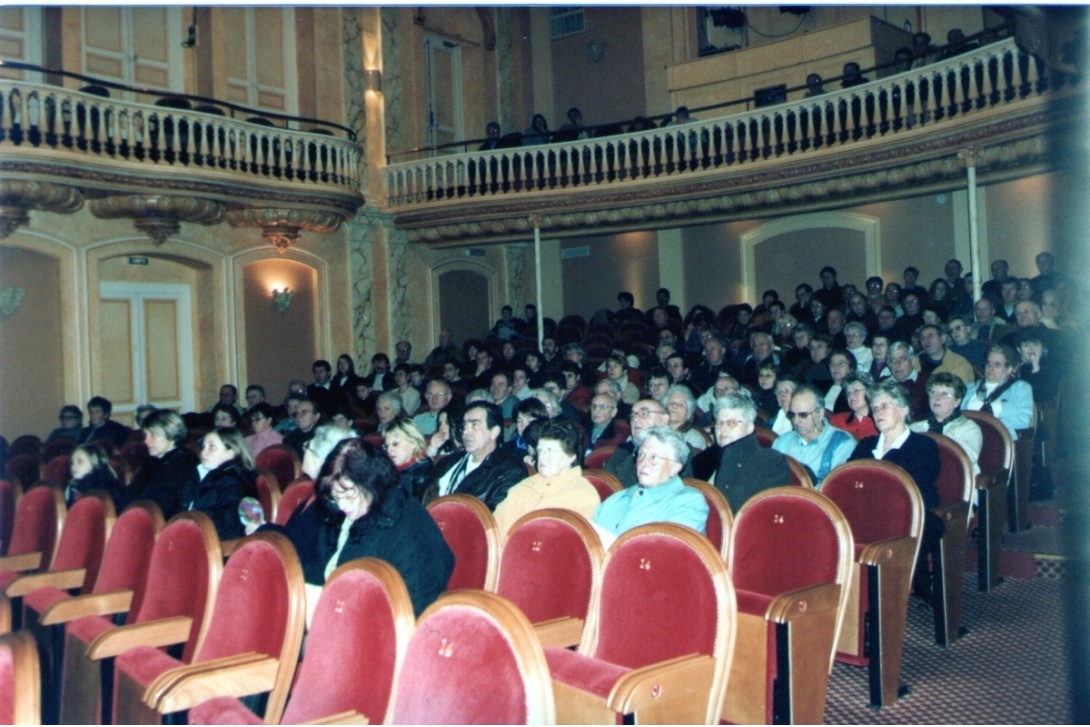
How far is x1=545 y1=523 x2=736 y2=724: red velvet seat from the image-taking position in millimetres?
1735

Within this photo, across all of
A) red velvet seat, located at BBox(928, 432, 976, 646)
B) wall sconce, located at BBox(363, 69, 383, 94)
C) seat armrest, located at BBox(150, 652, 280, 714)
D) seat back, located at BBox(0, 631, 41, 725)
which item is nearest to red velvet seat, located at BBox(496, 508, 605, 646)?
seat armrest, located at BBox(150, 652, 280, 714)

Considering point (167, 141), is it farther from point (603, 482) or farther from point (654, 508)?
point (654, 508)

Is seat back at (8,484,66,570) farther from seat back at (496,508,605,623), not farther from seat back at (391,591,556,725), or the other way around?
seat back at (391,591,556,725)

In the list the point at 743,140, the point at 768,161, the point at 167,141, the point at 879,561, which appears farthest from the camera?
the point at 743,140

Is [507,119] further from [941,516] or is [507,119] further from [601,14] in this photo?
[941,516]

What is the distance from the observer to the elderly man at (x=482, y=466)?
10.2 ft

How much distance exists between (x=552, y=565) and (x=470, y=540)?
36cm

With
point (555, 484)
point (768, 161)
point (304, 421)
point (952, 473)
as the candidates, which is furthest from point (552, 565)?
point (768, 161)

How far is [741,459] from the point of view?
297 cm

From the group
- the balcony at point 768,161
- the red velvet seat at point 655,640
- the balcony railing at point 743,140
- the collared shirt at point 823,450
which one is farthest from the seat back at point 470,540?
the balcony railing at point 743,140

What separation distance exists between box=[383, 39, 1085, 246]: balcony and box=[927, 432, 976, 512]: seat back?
3.47m

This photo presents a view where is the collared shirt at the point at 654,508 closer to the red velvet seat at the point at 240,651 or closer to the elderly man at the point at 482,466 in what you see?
the elderly man at the point at 482,466

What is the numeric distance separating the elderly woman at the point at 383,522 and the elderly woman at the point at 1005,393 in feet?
8.99

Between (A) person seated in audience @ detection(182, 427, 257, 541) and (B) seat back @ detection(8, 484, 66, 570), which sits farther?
(B) seat back @ detection(8, 484, 66, 570)
